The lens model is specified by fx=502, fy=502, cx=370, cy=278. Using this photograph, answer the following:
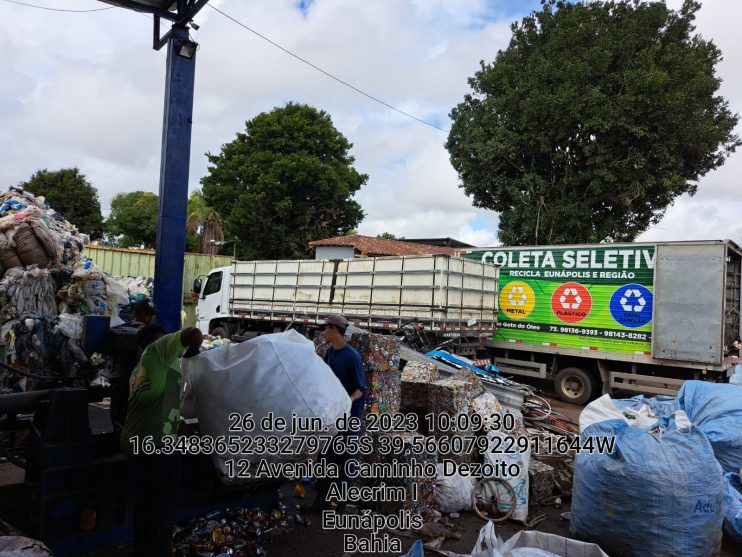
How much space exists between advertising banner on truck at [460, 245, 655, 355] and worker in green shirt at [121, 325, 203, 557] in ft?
27.8

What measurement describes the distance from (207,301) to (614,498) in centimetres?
1262

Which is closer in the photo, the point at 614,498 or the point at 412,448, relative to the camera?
the point at 614,498

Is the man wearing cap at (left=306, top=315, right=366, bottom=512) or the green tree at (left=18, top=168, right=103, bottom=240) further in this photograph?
the green tree at (left=18, top=168, right=103, bottom=240)

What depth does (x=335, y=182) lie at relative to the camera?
81.4ft

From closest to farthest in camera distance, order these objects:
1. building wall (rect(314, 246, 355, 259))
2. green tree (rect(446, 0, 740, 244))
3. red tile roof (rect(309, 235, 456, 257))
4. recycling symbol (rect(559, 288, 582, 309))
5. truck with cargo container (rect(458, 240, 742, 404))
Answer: truck with cargo container (rect(458, 240, 742, 404))
recycling symbol (rect(559, 288, 582, 309))
green tree (rect(446, 0, 740, 244))
red tile roof (rect(309, 235, 456, 257))
building wall (rect(314, 246, 355, 259))

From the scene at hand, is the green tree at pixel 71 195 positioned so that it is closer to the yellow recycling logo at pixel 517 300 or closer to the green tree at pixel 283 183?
the green tree at pixel 283 183

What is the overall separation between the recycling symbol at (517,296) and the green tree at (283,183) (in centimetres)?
1537

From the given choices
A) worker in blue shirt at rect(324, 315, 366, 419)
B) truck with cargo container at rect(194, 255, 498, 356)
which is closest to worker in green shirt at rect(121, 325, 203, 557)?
worker in blue shirt at rect(324, 315, 366, 419)

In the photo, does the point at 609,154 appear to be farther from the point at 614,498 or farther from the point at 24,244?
the point at 24,244

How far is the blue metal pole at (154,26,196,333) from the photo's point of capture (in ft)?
18.4

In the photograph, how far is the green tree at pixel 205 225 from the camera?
25234mm

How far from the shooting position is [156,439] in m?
2.86

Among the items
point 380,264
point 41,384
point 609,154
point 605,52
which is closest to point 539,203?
point 609,154

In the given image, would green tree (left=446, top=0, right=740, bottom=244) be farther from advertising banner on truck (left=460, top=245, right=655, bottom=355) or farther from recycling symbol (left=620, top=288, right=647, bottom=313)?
recycling symbol (left=620, top=288, right=647, bottom=313)
